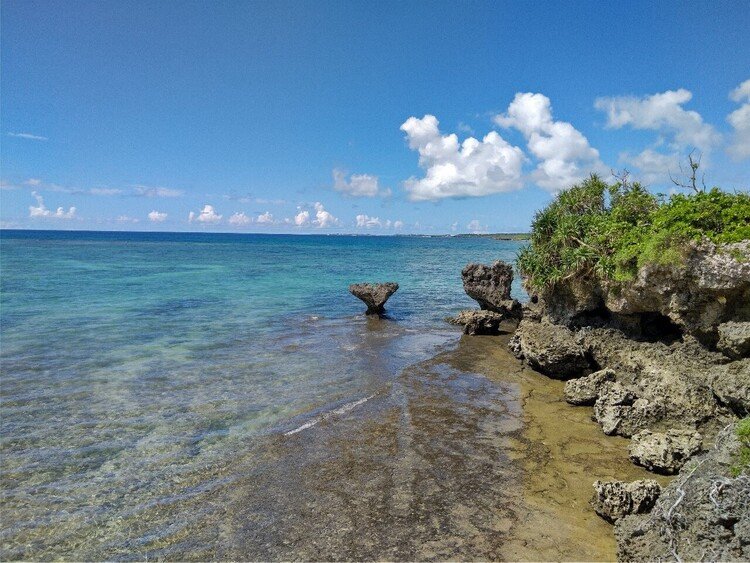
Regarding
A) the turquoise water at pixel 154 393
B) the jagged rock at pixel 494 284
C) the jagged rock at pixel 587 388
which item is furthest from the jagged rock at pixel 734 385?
the jagged rock at pixel 494 284

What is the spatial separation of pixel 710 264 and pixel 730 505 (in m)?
6.58

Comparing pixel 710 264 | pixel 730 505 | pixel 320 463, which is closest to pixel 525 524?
pixel 730 505

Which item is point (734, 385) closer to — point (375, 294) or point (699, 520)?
point (699, 520)

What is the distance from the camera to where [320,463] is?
30.3 feet

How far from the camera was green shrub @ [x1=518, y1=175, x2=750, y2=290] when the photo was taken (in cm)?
1059

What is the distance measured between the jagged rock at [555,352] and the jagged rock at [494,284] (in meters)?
8.28

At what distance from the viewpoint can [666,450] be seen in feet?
28.2

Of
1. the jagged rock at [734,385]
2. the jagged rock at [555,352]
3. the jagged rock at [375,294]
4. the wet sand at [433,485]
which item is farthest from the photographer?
the jagged rock at [375,294]

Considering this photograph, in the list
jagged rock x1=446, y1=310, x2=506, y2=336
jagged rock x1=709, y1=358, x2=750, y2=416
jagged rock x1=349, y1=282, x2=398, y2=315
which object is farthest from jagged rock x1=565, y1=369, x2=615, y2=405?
jagged rock x1=349, y1=282, x2=398, y2=315

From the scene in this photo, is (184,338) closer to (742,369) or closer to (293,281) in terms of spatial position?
(742,369)

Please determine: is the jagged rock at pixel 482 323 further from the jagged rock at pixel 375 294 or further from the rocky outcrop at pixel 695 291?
the rocky outcrop at pixel 695 291

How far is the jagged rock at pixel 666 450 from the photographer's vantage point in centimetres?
849

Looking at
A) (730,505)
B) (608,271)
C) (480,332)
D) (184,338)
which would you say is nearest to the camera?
(730,505)

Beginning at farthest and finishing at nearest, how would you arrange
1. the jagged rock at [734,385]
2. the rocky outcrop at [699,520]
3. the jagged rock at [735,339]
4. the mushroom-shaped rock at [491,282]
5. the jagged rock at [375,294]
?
the jagged rock at [375,294], the mushroom-shaped rock at [491,282], the jagged rock at [735,339], the jagged rock at [734,385], the rocky outcrop at [699,520]
